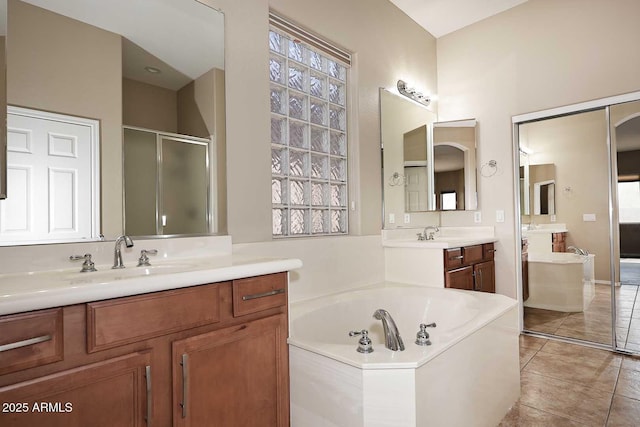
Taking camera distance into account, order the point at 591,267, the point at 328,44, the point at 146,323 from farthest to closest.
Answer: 1. the point at 591,267
2. the point at 328,44
3. the point at 146,323

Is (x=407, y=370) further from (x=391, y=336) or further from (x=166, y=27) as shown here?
(x=166, y=27)

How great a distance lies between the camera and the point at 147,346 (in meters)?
1.09

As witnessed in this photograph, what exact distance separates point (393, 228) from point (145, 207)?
79.3 inches

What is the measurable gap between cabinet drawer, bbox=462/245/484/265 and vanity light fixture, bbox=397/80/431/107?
4.84 feet

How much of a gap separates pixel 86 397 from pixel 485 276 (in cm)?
309

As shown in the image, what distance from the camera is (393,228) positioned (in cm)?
302

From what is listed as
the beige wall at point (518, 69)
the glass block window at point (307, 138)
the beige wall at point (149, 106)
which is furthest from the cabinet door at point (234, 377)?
the beige wall at point (518, 69)

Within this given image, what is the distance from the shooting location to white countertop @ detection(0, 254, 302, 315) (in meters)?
0.86

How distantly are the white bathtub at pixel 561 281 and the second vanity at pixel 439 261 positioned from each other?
0.37 meters

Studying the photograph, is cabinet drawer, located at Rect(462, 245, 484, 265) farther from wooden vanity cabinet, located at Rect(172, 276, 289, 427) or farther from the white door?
the white door

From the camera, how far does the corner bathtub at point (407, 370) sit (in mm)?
1244

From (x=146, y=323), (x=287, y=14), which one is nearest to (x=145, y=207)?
(x=146, y=323)

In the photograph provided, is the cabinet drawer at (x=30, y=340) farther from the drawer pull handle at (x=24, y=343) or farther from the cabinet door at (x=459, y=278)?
the cabinet door at (x=459, y=278)

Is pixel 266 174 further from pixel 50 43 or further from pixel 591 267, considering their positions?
pixel 591 267
